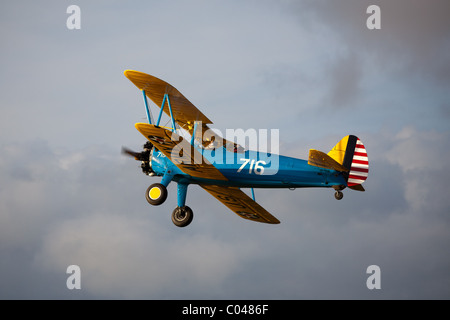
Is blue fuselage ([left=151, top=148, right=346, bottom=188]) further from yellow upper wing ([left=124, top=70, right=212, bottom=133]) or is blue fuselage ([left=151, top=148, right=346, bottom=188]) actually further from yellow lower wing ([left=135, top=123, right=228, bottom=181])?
yellow upper wing ([left=124, top=70, right=212, bottom=133])

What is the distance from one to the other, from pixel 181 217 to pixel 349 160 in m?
4.96

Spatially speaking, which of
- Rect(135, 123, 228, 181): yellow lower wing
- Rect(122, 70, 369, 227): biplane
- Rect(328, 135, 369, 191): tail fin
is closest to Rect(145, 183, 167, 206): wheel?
Rect(122, 70, 369, 227): biplane

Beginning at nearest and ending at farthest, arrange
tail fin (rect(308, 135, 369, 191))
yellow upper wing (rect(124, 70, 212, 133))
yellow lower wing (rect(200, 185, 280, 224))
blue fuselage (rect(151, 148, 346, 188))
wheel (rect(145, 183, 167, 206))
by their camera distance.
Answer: tail fin (rect(308, 135, 369, 191)) < blue fuselage (rect(151, 148, 346, 188)) < wheel (rect(145, 183, 167, 206)) < yellow upper wing (rect(124, 70, 212, 133)) < yellow lower wing (rect(200, 185, 280, 224))

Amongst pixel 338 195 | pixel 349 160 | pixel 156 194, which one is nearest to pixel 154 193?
pixel 156 194

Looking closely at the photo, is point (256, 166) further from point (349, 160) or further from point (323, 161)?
point (349, 160)

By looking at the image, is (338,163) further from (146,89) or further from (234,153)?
(146,89)

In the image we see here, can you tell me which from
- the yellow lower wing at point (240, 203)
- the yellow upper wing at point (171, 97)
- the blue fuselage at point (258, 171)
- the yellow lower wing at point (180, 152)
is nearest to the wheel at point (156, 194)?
the blue fuselage at point (258, 171)

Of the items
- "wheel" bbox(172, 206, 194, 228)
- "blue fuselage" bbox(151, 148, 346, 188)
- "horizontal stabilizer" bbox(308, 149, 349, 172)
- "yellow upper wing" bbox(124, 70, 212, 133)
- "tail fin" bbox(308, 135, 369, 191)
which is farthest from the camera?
"wheel" bbox(172, 206, 194, 228)

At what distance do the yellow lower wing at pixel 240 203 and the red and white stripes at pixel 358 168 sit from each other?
3.90 m

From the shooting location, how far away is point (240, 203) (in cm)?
2344

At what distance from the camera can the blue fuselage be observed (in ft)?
66.5

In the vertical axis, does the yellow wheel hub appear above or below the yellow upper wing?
below

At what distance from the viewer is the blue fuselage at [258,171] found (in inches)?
798
